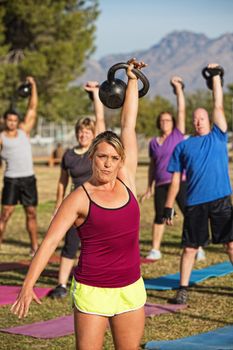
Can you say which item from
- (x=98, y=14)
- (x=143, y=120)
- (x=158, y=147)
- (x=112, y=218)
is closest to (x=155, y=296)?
(x=158, y=147)

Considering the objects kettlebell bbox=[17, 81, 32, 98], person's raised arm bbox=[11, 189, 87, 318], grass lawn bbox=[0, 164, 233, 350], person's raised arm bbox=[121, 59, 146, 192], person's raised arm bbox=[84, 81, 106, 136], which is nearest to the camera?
person's raised arm bbox=[11, 189, 87, 318]

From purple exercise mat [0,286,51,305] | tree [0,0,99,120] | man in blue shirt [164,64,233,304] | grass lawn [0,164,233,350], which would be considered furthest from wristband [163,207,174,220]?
tree [0,0,99,120]

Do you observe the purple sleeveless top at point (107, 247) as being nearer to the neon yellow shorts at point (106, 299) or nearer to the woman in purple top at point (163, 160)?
the neon yellow shorts at point (106, 299)

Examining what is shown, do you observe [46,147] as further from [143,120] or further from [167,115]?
[167,115]

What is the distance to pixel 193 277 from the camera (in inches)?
401

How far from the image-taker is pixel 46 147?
186 ft

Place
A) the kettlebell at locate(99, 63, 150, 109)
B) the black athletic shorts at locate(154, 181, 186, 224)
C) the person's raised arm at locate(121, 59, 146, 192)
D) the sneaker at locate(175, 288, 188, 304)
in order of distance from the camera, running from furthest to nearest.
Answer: the black athletic shorts at locate(154, 181, 186, 224) → the sneaker at locate(175, 288, 188, 304) → the kettlebell at locate(99, 63, 150, 109) → the person's raised arm at locate(121, 59, 146, 192)

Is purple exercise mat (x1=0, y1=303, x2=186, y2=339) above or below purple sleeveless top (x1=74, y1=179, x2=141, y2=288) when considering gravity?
below

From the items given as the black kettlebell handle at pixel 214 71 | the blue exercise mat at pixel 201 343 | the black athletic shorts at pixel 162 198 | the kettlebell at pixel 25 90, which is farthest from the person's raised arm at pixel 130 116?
the kettlebell at pixel 25 90

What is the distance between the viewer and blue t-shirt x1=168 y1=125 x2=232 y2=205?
8805 mm

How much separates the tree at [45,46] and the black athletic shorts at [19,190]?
30.6 m

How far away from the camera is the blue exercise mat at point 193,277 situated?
9697 mm

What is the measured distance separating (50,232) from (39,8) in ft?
127

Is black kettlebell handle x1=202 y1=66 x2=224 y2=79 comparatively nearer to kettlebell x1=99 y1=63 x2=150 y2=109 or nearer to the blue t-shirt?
the blue t-shirt
